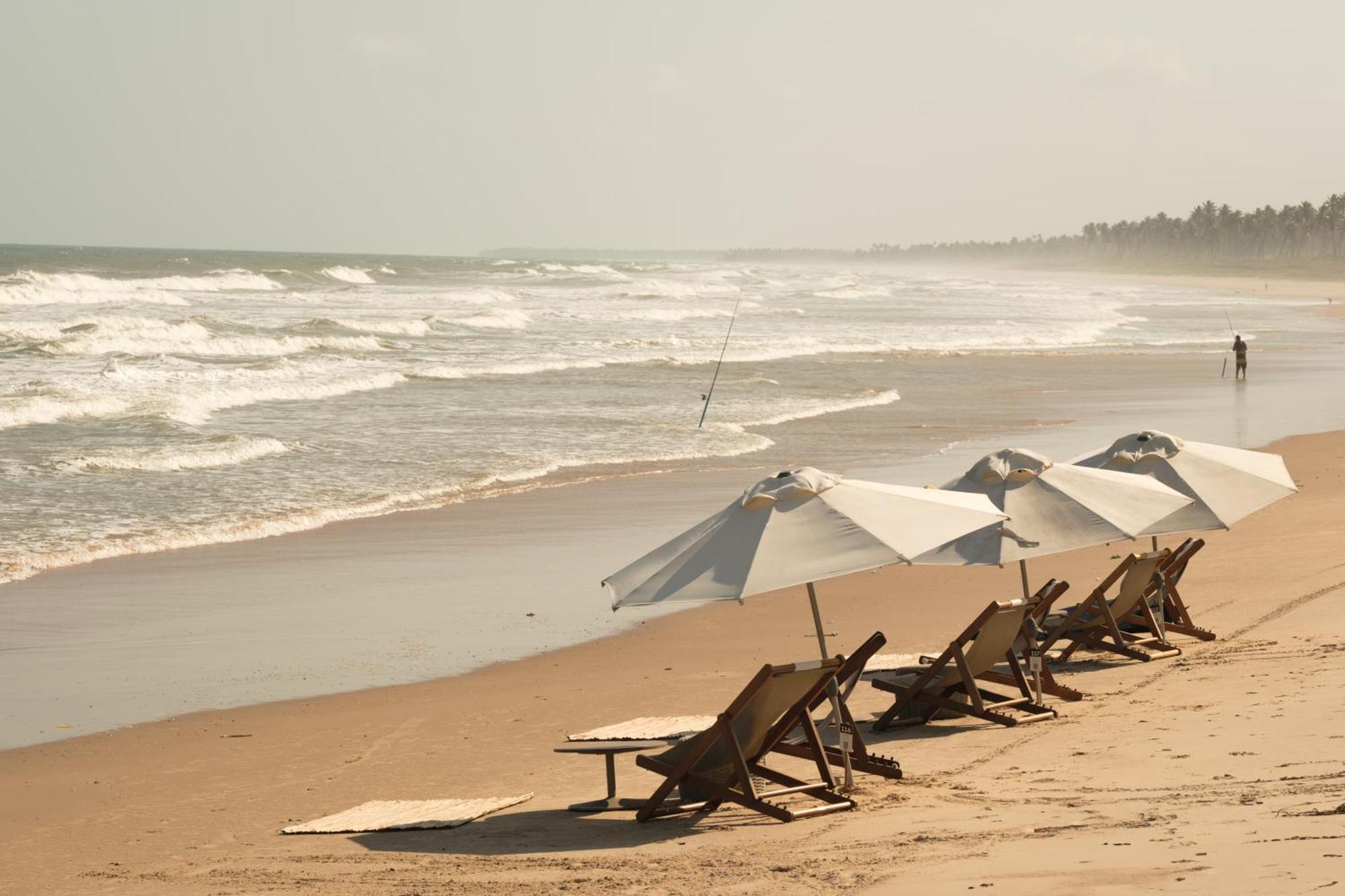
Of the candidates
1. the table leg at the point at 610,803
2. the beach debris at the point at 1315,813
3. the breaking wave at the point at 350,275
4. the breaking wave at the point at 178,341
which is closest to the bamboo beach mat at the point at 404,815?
the table leg at the point at 610,803

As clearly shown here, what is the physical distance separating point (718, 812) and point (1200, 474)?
17.0 feet

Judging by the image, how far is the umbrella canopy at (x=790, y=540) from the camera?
6.92 m

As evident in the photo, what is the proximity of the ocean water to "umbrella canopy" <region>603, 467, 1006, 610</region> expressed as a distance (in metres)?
8.50

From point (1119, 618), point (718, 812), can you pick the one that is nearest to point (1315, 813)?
point (718, 812)

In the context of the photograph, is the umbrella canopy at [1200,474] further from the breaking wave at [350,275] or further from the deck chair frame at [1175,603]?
the breaking wave at [350,275]

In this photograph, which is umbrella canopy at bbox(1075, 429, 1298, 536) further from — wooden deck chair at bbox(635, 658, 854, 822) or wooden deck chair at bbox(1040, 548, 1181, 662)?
wooden deck chair at bbox(635, 658, 854, 822)

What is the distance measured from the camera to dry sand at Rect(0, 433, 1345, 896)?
549cm

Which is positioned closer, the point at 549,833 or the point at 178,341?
the point at 549,833

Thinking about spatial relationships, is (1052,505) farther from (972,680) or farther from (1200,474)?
(1200,474)

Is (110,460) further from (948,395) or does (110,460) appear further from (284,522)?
(948,395)

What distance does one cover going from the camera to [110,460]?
19.3 m

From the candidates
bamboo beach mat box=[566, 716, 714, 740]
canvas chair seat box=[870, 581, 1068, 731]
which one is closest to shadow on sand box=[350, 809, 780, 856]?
bamboo beach mat box=[566, 716, 714, 740]

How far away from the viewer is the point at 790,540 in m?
7.07

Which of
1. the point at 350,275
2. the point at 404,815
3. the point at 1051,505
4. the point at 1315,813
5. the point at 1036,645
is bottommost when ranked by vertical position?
the point at 404,815
